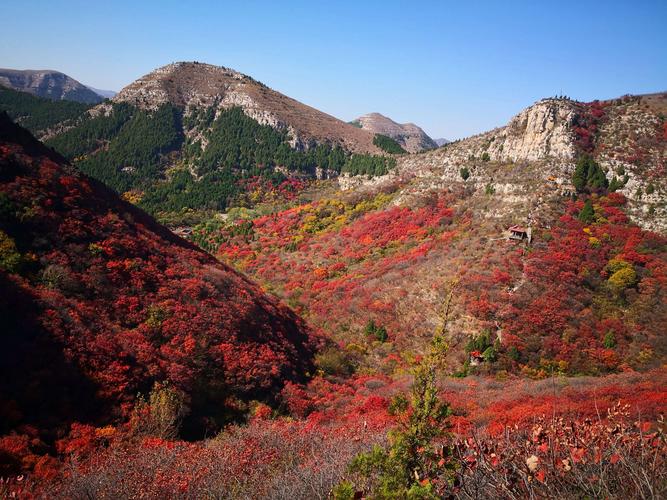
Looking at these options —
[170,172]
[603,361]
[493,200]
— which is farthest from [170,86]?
[603,361]

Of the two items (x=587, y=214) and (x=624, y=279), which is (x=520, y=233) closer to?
(x=587, y=214)

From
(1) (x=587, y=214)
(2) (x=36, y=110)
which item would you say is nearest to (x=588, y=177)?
(1) (x=587, y=214)

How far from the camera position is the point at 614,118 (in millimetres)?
66625

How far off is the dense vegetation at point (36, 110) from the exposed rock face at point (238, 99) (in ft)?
98.9

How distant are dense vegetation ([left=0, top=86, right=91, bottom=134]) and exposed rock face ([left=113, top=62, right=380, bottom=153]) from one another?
3014cm

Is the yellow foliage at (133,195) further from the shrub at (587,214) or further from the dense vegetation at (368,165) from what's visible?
the shrub at (587,214)

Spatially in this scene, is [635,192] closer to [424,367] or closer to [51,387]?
[424,367]

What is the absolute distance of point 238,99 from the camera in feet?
543

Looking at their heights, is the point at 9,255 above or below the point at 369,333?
above

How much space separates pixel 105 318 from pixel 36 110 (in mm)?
218389

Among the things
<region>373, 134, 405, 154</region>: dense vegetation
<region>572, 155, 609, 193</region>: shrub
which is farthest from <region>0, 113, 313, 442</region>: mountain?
<region>373, 134, 405, 154</region>: dense vegetation

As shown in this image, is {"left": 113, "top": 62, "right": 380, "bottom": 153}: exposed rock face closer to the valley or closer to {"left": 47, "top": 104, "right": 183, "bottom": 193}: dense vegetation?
{"left": 47, "top": 104, "right": 183, "bottom": 193}: dense vegetation

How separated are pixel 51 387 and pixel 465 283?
36694 mm

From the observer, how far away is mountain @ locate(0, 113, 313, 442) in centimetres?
1858
